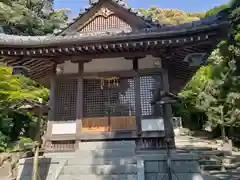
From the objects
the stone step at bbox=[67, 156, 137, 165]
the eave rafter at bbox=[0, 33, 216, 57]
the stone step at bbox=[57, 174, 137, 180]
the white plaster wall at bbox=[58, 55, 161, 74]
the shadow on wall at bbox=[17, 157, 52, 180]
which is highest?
the eave rafter at bbox=[0, 33, 216, 57]

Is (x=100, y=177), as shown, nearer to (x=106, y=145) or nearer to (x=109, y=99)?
(x=106, y=145)

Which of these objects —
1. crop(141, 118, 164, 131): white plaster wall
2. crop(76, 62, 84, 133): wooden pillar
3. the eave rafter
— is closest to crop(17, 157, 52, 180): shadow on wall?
crop(76, 62, 84, 133): wooden pillar

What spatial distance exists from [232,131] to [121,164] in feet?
48.0

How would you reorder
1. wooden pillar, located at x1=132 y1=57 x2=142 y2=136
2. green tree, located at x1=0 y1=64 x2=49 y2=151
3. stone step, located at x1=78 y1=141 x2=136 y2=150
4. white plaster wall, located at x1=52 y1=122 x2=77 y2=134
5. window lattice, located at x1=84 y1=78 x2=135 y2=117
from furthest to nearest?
green tree, located at x1=0 y1=64 x2=49 y2=151 < window lattice, located at x1=84 y1=78 x2=135 y2=117 < white plaster wall, located at x1=52 y1=122 x2=77 y2=134 < wooden pillar, located at x1=132 y1=57 x2=142 y2=136 < stone step, located at x1=78 y1=141 x2=136 y2=150

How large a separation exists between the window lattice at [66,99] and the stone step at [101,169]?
7.01 feet

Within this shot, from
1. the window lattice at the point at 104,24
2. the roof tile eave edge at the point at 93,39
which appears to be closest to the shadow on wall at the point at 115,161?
the roof tile eave edge at the point at 93,39

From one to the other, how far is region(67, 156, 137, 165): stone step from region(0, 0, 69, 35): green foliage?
15211mm

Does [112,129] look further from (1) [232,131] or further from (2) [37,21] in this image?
(2) [37,21]

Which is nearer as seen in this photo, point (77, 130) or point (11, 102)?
point (77, 130)

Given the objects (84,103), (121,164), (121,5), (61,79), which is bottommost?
(121,164)

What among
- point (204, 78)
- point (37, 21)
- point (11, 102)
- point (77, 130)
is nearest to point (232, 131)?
point (204, 78)

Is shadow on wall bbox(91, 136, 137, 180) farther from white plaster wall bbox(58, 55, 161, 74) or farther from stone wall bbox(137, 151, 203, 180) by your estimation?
white plaster wall bbox(58, 55, 161, 74)

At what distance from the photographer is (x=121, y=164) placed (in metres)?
5.75

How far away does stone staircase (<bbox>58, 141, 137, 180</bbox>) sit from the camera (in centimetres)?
553
